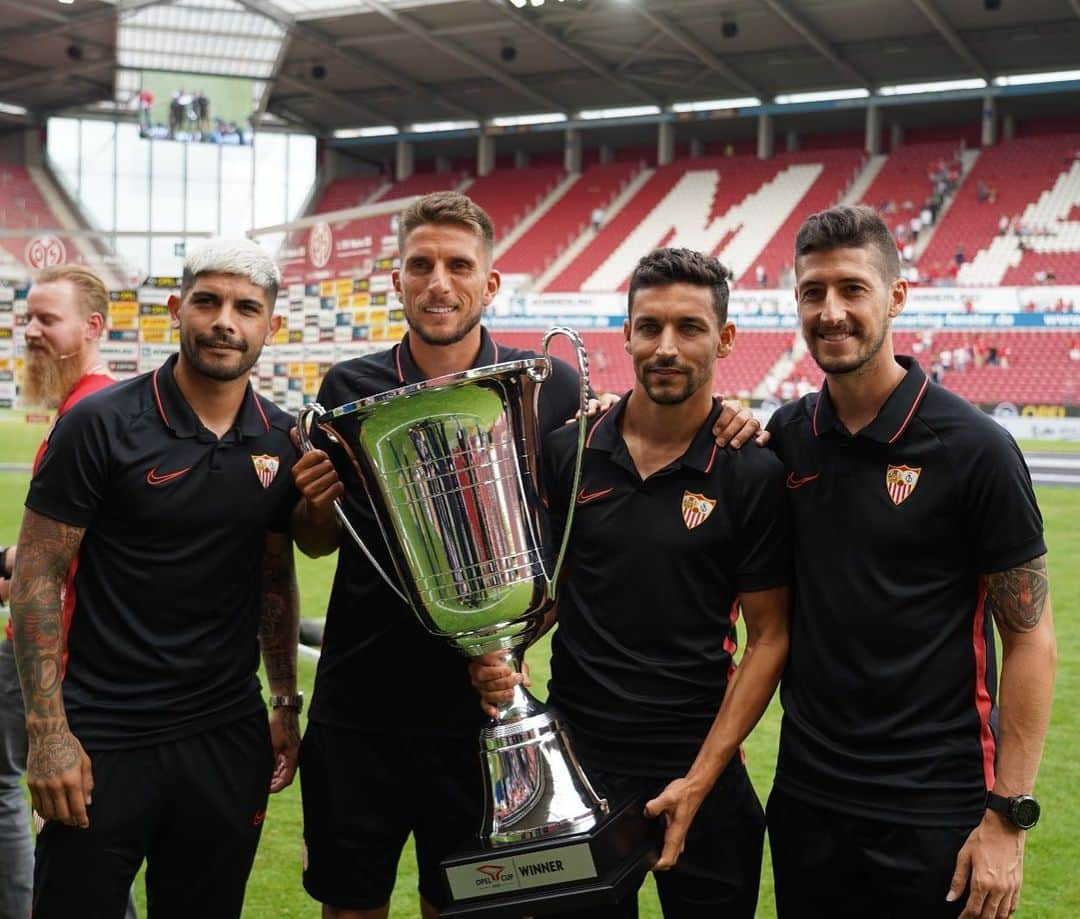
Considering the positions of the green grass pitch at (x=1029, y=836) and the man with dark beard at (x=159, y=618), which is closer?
the man with dark beard at (x=159, y=618)

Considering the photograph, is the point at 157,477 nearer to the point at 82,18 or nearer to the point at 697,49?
the point at 697,49

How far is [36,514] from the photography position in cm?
246

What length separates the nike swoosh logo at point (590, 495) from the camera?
102 inches

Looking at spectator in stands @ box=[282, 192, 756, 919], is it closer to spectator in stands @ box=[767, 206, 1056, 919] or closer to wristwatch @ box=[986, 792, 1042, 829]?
spectator in stands @ box=[767, 206, 1056, 919]

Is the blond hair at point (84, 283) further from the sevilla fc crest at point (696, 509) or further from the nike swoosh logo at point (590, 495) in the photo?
the sevilla fc crest at point (696, 509)

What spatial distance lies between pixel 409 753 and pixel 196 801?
20.1 inches

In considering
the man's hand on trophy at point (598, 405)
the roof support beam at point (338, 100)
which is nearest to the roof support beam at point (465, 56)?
the roof support beam at point (338, 100)

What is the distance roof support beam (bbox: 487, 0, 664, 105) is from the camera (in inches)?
1001

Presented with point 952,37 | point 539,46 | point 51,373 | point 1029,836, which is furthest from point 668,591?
point 539,46

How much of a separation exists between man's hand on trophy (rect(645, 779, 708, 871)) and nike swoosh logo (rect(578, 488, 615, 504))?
615 millimetres

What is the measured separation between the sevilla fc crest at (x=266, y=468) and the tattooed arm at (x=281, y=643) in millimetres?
230

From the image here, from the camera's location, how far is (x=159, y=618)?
2520 mm

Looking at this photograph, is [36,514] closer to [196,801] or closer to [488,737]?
[196,801]

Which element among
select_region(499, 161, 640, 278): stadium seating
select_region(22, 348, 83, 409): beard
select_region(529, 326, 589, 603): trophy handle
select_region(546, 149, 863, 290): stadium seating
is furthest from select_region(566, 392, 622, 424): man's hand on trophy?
select_region(499, 161, 640, 278): stadium seating
